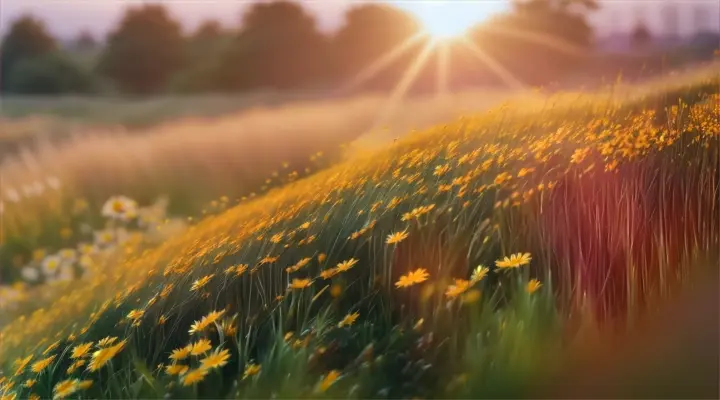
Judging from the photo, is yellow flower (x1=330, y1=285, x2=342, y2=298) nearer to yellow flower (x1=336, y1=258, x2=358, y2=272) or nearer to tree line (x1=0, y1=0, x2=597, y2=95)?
yellow flower (x1=336, y1=258, x2=358, y2=272)

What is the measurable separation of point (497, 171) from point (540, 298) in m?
0.41

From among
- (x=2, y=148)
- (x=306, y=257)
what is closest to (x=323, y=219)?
(x=306, y=257)

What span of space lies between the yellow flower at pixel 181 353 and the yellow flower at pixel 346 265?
0.48 metres

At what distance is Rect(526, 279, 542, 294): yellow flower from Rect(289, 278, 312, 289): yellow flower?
1.98 ft

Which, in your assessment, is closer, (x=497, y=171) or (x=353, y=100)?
(x=497, y=171)

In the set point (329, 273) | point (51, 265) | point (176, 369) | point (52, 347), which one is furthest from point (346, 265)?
point (51, 265)

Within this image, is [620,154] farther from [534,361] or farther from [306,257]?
[306,257]

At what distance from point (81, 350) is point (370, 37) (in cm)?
134

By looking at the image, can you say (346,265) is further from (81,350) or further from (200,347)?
(81,350)

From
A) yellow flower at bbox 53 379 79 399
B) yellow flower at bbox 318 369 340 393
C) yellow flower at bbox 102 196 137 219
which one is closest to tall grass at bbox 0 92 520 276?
yellow flower at bbox 102 196 137 219

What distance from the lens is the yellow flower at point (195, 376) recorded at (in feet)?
5.97

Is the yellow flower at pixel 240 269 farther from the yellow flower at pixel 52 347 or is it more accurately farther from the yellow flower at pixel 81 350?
the yellow flower at pixel 52 347

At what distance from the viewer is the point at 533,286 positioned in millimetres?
1814

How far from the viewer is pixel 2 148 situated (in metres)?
2.53
